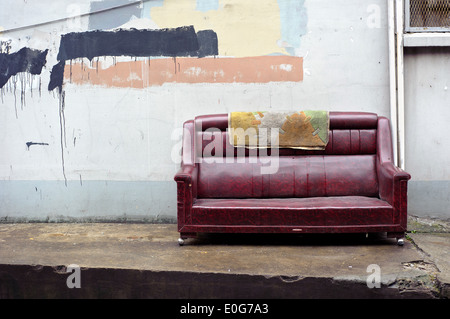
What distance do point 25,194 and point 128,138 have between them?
3.74ft

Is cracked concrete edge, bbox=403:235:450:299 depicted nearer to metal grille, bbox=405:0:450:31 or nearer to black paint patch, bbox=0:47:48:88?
metal grille, bbox=405:0:450:31

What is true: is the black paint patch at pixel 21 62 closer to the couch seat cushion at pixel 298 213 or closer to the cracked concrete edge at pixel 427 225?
the couch seat cushion at pixel 298 213

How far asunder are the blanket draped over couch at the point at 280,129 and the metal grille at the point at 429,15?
3.98 feet

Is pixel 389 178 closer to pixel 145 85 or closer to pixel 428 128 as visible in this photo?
A: pixel 428 128

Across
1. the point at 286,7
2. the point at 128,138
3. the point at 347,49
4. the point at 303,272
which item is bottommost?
the point at 303,272

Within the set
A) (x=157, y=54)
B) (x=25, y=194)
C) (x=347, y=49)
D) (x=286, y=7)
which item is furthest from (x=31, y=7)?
(x=347, y=49)

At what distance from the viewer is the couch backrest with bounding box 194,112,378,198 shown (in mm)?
3652

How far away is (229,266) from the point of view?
283cm

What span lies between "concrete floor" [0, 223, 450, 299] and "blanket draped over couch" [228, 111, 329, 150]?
77 cm

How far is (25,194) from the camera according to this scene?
13.9 ft

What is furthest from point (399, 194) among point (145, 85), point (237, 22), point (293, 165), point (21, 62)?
point (21, 62)

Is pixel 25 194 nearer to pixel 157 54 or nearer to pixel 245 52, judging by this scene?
pixel 157 54


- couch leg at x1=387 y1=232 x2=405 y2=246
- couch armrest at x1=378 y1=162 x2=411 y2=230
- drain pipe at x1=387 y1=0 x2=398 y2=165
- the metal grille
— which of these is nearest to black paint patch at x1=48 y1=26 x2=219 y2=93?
drain pipe at x1=387 y1=0 x2=398 y2=165

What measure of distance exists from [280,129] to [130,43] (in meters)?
1.59
